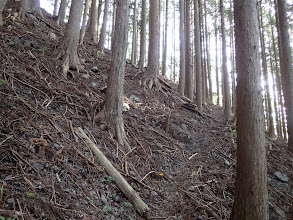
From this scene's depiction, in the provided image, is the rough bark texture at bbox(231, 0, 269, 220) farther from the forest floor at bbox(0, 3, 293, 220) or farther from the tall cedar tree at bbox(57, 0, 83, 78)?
the tall cedar tree at bbox(57, 0, 83, 78)

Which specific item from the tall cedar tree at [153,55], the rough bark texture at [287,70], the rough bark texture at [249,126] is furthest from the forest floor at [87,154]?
the tall cedar tree at [153,55]

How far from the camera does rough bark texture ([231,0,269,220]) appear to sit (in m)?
2.97

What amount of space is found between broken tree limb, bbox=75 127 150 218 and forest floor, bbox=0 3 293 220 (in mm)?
92

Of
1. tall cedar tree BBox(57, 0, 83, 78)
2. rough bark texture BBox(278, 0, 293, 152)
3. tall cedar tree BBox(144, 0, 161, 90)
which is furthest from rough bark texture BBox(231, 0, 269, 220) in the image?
tall cedar tree BBox(144, 0, 161, 90)

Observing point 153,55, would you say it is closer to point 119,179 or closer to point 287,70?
point 287,70

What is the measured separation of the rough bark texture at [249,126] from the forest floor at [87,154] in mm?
1077

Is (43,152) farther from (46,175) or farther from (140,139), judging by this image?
(140,139)

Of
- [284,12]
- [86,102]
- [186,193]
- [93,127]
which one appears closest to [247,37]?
[186,193]

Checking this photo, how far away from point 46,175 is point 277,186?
5.58 metres

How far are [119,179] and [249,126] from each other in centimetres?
237

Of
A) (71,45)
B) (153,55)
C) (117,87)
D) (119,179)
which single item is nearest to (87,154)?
(119,179)

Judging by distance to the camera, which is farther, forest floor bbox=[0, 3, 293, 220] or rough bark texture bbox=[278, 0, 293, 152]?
rough bark texture bbox=[278, 0, 293, 152]

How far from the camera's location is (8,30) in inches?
243

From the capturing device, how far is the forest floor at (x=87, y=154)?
2807mm
